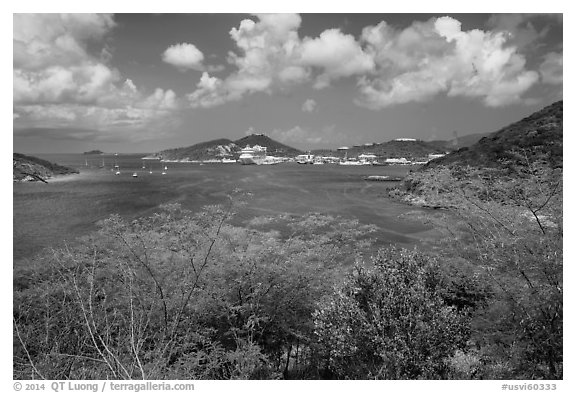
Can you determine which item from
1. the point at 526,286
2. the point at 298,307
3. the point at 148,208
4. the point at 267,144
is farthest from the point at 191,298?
the point at 267,144

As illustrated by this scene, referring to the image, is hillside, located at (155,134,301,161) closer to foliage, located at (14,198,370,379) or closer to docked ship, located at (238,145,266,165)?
docked ship, located at (238,145,266,165)

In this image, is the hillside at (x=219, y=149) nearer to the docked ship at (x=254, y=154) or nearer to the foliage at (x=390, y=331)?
the docked ship at (x=254, y=154)

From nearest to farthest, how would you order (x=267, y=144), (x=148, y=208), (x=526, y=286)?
(x=526, y=286)
(x=148, y=208)
(x=267, y=144)

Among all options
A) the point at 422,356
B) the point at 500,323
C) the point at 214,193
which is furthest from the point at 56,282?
the point at 214,193

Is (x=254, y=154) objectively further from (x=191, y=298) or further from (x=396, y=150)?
(x=191, y=298)

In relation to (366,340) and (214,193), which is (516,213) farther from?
(214,193)

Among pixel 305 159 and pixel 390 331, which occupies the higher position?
pixel 305 159
